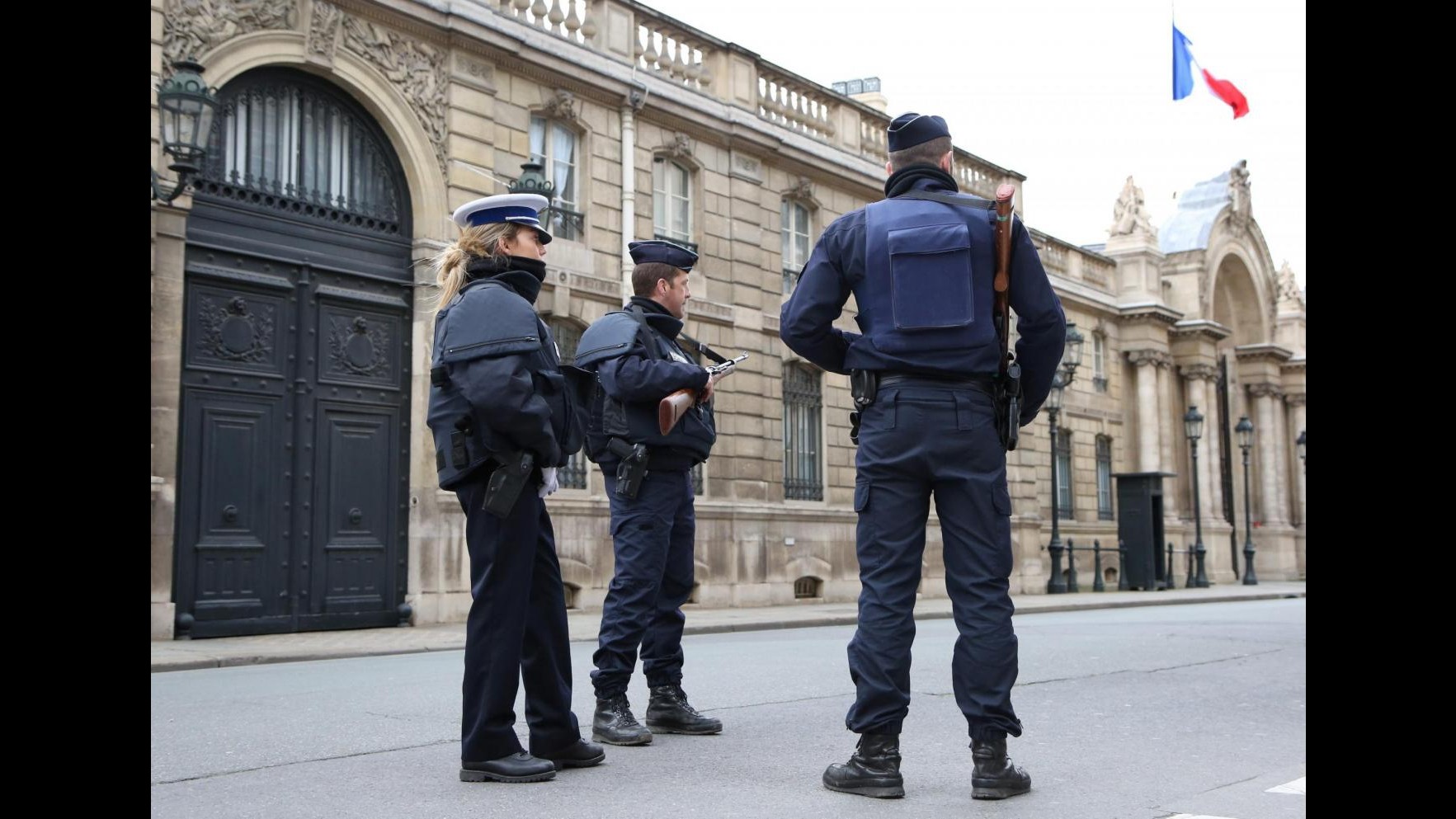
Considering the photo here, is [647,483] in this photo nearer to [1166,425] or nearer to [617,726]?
[617,726]

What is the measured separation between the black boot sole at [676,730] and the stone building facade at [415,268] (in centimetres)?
878

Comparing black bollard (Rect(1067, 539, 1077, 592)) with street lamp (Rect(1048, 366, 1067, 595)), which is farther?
black bollard (Rect(1067, 539, 1077, 592))

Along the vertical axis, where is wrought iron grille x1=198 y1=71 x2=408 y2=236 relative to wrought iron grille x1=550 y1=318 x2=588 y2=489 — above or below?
above

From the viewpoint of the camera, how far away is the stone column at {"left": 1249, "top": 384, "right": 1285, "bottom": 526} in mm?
47656

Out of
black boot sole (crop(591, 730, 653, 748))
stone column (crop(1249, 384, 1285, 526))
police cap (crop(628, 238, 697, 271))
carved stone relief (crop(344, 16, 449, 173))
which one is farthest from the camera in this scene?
stone column (crop(1249, 384, 1285, 526))

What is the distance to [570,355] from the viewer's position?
19078 mm

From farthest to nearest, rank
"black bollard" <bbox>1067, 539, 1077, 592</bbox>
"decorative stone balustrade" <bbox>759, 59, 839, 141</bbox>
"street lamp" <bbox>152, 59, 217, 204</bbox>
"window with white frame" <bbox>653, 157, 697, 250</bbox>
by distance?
"black bollard" <bbox>1067, 539, 1077, 592</bbox> < "decorative stone balustrade" <bbox>759, 59, 839, 141</bbox> < "window with white frame" <bbox>653, 157, 697, 250</bbox> < "street lamp" <bbox>152, 59, 217, 204</bbox>

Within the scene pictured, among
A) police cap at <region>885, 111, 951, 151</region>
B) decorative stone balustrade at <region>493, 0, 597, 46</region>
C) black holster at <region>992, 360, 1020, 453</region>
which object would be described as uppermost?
decorative stone balustrade at <region>493, 0, 597, 46</region>

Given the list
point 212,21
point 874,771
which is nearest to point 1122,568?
point 212,21

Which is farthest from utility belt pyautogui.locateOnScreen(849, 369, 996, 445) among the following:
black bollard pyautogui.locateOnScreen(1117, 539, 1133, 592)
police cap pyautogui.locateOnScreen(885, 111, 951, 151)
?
black bollard pyautogui.locateOnScreen(1117, 539, 1133, 592)

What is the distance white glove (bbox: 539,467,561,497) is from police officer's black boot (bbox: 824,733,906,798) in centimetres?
142

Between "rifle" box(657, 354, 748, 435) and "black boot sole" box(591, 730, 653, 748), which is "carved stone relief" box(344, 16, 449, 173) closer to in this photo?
"rifle" box(657, 354, 748, 435)
